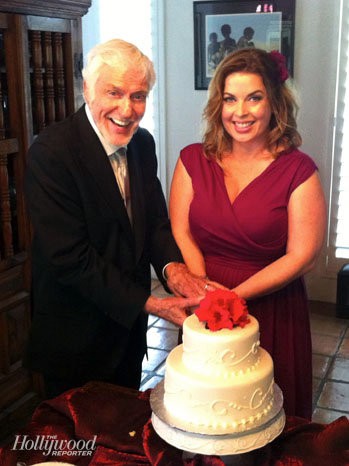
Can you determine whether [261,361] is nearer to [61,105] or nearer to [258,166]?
[258,166]

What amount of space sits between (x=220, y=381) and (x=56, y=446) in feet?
1.56

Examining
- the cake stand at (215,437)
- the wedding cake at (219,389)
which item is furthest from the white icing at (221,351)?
the cake stand at (215,437)

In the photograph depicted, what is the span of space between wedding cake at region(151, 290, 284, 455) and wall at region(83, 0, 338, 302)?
2584 millimetres

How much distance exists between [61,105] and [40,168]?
1063 millimetres

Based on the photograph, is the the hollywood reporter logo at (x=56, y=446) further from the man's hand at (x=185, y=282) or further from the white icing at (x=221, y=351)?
the man's hand at (x=185, y=282)

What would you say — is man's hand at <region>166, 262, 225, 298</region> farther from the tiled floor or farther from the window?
the window

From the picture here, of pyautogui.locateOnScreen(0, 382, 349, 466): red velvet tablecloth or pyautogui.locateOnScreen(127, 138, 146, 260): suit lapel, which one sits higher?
pyautogui.locateOnScreen(127, 138, 146, 260): suit lapel

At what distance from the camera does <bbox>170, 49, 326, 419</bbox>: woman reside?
77.2 inches

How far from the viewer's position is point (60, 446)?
4.90ft

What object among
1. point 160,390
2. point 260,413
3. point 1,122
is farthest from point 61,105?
point 260,413

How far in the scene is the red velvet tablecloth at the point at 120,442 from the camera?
1411 mm

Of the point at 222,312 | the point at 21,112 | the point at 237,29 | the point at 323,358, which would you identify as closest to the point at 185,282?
the point at 222,312

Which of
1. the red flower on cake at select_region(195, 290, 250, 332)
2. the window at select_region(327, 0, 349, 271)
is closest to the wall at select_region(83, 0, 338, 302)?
the window at select_region(327, 0, 349, 271)

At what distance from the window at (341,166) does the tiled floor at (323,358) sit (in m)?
0.42
